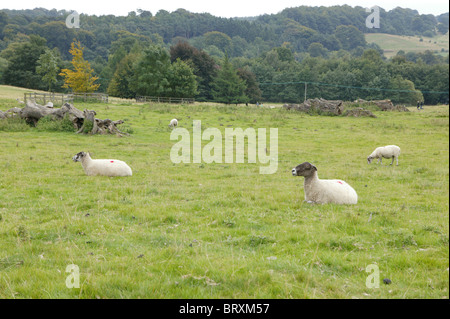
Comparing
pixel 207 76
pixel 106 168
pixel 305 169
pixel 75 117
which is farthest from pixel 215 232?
pixel 207 76

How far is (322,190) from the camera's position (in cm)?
1191

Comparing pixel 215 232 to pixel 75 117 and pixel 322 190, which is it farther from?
pixel 75 117

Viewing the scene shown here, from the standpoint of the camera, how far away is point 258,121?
4319cm

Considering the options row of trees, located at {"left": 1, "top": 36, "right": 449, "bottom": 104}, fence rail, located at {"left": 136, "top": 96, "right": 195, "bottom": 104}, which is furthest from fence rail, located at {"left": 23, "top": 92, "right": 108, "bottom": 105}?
row of trees, located at {"left": 1, "top": 36, "right": 449, "bottom": 104}

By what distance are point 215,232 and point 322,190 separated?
15.4 feet

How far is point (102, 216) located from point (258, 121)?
3460 centimetres

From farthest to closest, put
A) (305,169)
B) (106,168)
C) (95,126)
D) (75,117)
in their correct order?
1. (75,117)
2. (95,126)
3. (106,168)
4. (305,169)

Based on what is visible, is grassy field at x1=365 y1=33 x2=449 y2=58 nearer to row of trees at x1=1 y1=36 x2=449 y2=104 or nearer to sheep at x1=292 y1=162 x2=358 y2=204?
row of trees at x1=1 y1=36 x2=449 y2=104

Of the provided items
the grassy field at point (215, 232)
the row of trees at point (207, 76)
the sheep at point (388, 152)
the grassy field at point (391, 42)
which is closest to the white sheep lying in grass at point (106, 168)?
the grassy field at point (215, 232)

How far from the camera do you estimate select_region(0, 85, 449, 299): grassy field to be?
18.7 ft

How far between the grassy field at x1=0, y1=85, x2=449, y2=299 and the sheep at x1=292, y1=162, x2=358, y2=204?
0.50 m

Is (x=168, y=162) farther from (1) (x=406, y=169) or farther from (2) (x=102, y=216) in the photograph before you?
(1) (x=406, y=169)
